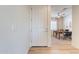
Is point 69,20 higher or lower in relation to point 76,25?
higher

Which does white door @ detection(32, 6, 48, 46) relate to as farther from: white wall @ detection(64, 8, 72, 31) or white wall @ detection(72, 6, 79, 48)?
white wall @ detection(64, 8, 72, 31)

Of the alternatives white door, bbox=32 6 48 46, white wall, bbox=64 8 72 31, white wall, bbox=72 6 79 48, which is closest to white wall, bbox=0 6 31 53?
white door, bbox=32 6 48 46

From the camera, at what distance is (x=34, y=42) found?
5.25m

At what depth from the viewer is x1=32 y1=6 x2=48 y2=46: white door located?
5.20 meters

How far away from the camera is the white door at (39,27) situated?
5195 millimetres

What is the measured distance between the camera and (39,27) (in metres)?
5.25

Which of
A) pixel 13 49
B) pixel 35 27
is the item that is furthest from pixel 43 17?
pixel 13 49

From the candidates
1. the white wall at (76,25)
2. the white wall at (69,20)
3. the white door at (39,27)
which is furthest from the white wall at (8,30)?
the white wall at (69,20)

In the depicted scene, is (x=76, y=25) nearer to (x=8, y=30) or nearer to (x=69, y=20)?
(x=8, y=30)

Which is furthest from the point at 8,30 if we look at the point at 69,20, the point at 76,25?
the point at 69,20
